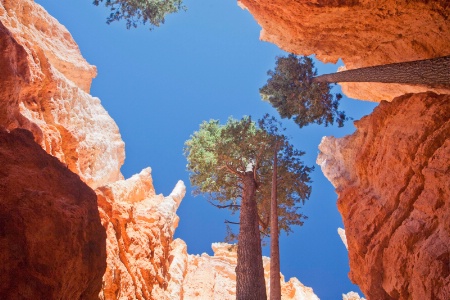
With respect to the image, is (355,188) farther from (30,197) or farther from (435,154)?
(30,197)

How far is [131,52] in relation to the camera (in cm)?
9800

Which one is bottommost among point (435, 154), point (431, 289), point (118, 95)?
point (431, 289)

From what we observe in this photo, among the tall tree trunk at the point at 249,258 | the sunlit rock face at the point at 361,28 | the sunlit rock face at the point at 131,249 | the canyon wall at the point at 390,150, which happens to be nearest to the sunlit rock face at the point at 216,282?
the sunlit rock face at the point at 131,249

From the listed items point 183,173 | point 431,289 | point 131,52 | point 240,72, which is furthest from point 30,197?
point 131,52

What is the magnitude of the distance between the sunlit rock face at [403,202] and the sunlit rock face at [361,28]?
2.53 meters

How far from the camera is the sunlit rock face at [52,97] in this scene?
301 inches

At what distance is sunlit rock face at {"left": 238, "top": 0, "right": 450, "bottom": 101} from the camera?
30.9 feet

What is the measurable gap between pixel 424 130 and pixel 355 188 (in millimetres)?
3332

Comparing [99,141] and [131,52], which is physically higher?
[131,52]

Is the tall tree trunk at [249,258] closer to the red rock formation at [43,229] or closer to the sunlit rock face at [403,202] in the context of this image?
the sunlit rock face at [403,202]

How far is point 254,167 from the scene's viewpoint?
14992mm

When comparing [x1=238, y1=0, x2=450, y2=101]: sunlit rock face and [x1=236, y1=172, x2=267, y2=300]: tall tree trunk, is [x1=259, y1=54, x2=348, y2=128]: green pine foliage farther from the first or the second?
[x1=236, y1=172, x2=267, y2=300]: tall tree trunk

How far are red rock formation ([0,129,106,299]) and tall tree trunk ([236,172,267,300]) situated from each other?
548 cm

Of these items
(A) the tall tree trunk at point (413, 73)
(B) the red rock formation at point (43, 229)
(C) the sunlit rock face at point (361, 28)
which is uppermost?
(C) the sunlit rock face at point (361, 28)
